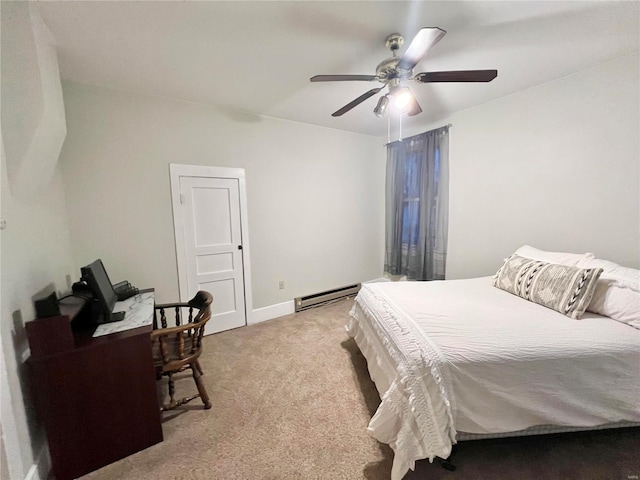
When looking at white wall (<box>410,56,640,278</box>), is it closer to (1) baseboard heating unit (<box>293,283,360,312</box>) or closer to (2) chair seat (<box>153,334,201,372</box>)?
(1) baseboard heating unit (<box>293,283,360,312</box>)

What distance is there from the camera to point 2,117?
125 centimetres

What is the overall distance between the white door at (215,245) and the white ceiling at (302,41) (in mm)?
939

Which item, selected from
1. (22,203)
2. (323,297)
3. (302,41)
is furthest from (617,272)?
(22,203)

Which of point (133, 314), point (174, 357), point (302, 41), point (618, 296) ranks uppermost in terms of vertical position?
point (302, 41)

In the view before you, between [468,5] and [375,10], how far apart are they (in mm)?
526

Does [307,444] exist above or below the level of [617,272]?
below

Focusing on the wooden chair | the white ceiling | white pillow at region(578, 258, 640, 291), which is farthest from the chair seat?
white pillow at region(578, 258, 640, 291)

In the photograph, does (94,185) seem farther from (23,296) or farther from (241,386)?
(241,386)

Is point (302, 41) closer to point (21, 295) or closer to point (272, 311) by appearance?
point (21, 295)

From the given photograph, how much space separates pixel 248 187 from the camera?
9.64ft

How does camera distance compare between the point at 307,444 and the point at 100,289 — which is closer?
the point at 307,444

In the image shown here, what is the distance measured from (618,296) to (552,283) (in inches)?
12.1

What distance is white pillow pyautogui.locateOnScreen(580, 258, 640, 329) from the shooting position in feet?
4.82

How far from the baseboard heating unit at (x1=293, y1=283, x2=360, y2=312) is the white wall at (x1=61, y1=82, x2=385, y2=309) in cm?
10
